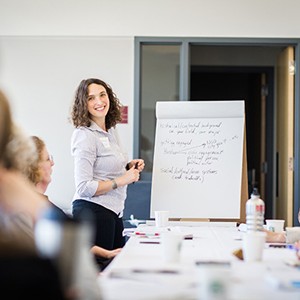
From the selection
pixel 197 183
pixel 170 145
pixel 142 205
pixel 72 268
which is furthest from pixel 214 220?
pixel 72 268

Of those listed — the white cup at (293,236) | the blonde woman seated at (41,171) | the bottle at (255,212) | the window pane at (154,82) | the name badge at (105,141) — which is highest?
the window pane at (154,82)

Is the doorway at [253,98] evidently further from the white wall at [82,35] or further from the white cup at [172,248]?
the white cup at [172,248]

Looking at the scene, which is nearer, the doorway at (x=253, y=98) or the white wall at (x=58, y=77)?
the white wall at (x=58, y=77)

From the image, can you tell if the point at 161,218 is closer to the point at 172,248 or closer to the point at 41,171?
the point at 41,171

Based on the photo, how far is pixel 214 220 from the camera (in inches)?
142

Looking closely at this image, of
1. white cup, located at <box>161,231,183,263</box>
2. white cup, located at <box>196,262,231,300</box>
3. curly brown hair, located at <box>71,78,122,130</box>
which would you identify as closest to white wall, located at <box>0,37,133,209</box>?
curly brown hair, located at <box>71,78,122,130</box>

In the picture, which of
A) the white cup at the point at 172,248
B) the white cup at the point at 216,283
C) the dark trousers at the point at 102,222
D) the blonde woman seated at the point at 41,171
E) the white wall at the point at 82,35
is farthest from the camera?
the white wall at the point at 82,35

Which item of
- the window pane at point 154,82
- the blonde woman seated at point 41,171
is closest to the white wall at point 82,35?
the window pane at point 154,82

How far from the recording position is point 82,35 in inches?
187

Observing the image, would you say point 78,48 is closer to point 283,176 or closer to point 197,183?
point 197,183

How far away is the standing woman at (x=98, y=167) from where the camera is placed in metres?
3.08

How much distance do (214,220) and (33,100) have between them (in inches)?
79.7

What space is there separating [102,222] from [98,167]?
0.31m

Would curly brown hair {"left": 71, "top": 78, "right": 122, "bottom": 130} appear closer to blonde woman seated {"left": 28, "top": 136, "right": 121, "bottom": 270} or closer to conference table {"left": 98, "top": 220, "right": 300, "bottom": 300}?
blonde woman seated {"left": 28, "top": 136, "right": 121, "bottom": 270}
